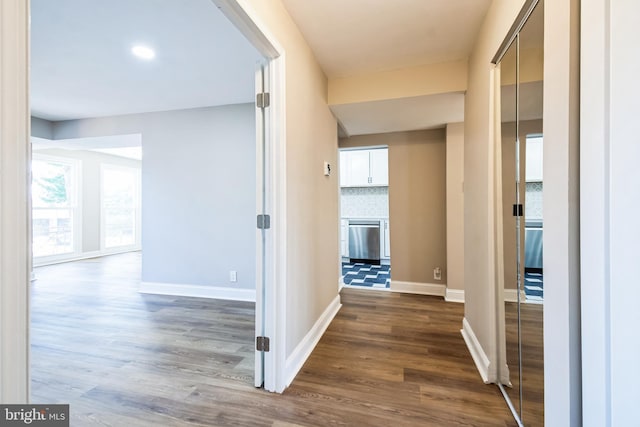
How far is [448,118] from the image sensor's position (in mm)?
3021

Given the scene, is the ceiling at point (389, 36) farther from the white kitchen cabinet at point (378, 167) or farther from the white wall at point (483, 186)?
the white kitchen cabinet at point (378, 167)

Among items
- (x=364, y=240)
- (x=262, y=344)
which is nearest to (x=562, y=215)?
(x=262, y=344)

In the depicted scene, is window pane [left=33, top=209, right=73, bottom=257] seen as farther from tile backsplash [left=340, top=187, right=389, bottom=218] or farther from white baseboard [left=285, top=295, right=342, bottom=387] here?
white baseboard [left=285, top=295, right=342, bottom=387]

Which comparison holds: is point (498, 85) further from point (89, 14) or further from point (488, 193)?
point (89, 14)

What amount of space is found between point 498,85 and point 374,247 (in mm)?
4089

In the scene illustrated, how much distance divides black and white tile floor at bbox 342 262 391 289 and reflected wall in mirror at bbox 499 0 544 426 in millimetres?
2499

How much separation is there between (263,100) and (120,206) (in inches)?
288

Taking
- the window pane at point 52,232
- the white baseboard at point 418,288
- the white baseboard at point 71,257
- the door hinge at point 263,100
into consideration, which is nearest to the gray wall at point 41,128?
the window pane at point 52,232

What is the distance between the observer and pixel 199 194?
11.6 feet

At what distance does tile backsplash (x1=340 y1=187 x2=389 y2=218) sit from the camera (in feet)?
19.0

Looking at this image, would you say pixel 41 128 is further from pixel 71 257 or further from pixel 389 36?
pixel 389 36

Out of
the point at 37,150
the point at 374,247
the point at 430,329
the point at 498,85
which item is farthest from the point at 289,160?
the point at 37,150
